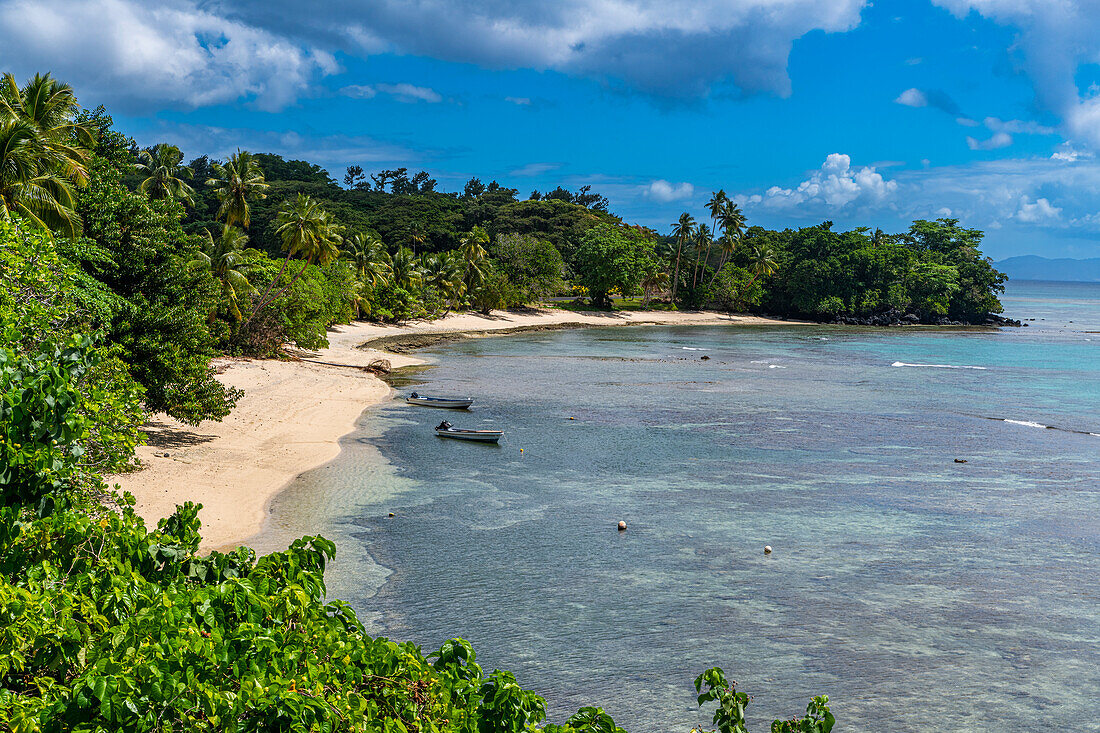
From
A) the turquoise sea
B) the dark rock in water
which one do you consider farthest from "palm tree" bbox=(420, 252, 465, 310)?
the dark rock in water

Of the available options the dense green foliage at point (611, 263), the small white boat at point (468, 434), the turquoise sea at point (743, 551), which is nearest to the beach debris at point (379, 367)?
the turquoise sea at point (743, 551)

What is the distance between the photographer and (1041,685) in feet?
42.0

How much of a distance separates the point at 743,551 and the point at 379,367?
3018 cm

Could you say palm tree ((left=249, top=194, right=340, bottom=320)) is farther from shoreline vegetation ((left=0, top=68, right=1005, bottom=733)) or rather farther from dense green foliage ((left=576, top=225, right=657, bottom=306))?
dense green foliage ((left=576, top=225, right=657, bottom=306))

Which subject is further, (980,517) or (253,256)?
(253,256)

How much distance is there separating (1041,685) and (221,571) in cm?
1308

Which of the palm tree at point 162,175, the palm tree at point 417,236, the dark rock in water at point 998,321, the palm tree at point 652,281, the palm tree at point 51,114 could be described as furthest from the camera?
the dark rock in water at point 998,321

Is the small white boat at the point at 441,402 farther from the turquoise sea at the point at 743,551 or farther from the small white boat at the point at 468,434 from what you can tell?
the small white boat at the point at 468,434

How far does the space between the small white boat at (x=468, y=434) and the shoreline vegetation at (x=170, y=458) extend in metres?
4.06

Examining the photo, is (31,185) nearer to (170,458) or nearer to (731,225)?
(170,458)

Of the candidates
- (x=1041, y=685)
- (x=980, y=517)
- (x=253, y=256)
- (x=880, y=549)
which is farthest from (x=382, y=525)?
(x=253, y=256)

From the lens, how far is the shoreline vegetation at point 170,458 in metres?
4.71

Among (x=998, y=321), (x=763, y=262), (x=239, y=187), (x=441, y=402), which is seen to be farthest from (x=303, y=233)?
(x=998, y=321)

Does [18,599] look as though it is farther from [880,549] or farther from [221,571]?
[880,549]
